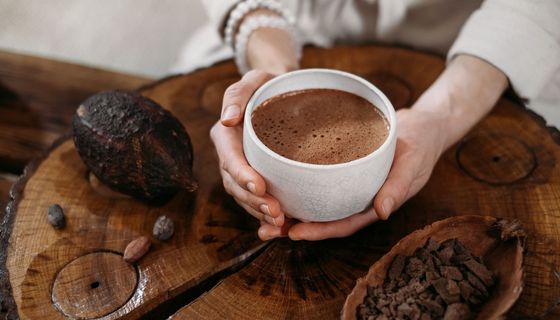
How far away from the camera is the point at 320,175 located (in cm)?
68

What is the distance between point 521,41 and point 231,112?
1.82ft

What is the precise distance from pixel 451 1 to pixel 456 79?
10.8 inches

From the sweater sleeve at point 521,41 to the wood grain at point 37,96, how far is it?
0.80 meters

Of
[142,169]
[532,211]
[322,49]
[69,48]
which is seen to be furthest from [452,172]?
[69,48]

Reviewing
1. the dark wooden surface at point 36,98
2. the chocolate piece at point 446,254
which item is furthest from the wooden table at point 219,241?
the dark wooden surface at point 36,98

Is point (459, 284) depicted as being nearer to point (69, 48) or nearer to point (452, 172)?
point (452, 172)

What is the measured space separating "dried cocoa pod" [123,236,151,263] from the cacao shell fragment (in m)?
0.33

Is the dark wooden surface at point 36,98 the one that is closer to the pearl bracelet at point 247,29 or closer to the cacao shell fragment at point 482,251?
the pearl bracelet at point 247,29

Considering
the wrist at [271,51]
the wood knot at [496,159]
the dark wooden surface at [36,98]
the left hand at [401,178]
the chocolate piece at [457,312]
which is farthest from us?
the dark wooden surface at [36,98]

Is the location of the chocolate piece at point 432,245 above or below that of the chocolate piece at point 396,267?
above

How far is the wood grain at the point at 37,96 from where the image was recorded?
119cm

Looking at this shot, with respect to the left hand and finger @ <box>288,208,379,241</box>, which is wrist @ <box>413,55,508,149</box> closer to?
the left hand

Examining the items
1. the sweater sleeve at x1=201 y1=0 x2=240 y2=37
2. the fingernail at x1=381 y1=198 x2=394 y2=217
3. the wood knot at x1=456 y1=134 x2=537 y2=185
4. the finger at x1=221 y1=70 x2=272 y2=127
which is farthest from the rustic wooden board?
the sweater sleeve at x1=201 y1=0 x2=240 y2=37

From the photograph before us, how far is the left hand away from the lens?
2.52 feet
